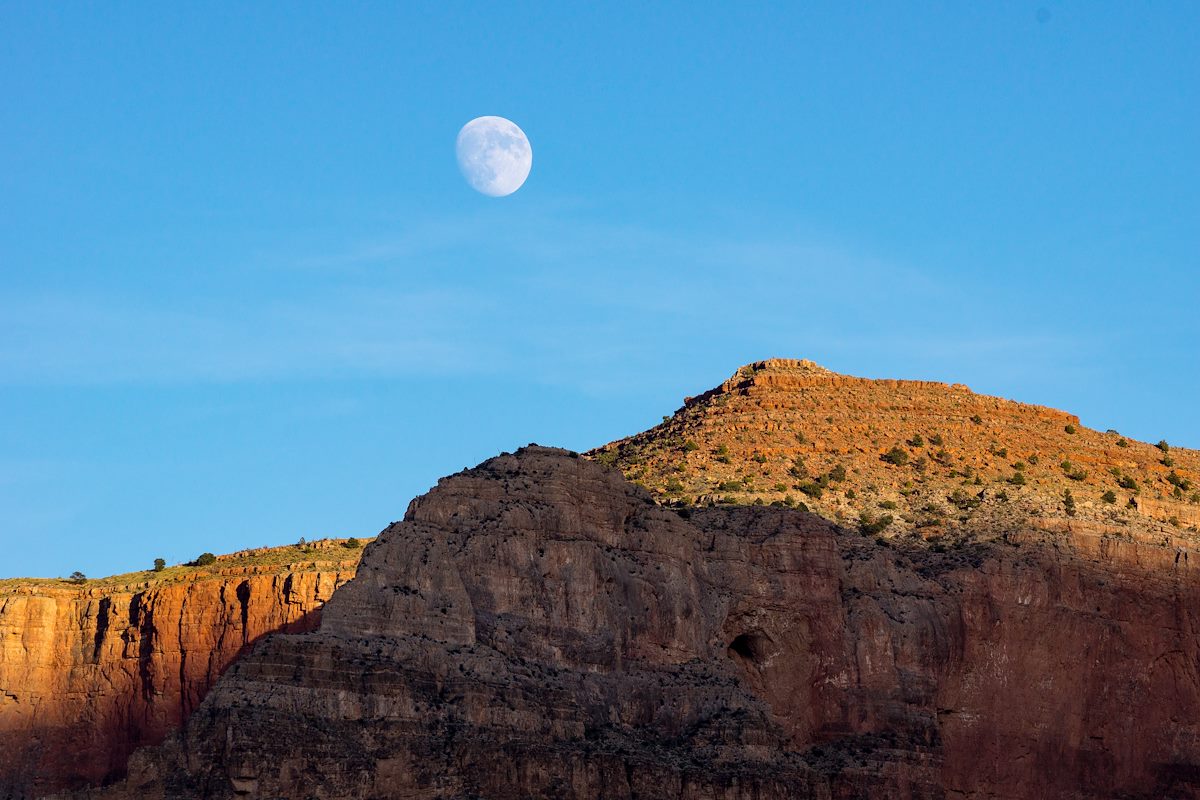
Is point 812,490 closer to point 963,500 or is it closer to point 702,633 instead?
point 963,500

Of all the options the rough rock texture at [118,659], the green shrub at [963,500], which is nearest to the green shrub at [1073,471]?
the green shrub at [963,500]

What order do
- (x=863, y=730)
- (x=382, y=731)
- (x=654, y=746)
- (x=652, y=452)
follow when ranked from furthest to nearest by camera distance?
(x=652, y=452) → (x=863, y=730) → (x=654, y=746) → (x=382, y=731)

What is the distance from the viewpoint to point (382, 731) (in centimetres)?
10131

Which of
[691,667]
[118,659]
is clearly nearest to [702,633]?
[691,667]

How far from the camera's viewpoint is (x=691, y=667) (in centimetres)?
11331

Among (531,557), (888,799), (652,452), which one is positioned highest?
(652,452)

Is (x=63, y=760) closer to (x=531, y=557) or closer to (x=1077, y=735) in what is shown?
(x=531, y=557)

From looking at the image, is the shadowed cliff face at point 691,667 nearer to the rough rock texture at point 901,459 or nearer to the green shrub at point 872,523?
the green shrub at point 872,523

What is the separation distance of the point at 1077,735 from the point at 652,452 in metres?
22.6

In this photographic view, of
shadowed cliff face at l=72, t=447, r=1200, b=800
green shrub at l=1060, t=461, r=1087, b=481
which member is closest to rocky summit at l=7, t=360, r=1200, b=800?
shadowed cliff face at l=72, t=447, r=1200, b=800

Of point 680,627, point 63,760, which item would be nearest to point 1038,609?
point 680,627

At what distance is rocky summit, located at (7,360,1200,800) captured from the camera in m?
103

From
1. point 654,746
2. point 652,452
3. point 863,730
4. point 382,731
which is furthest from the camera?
point 652,452

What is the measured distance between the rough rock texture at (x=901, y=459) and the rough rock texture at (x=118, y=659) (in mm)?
16068
